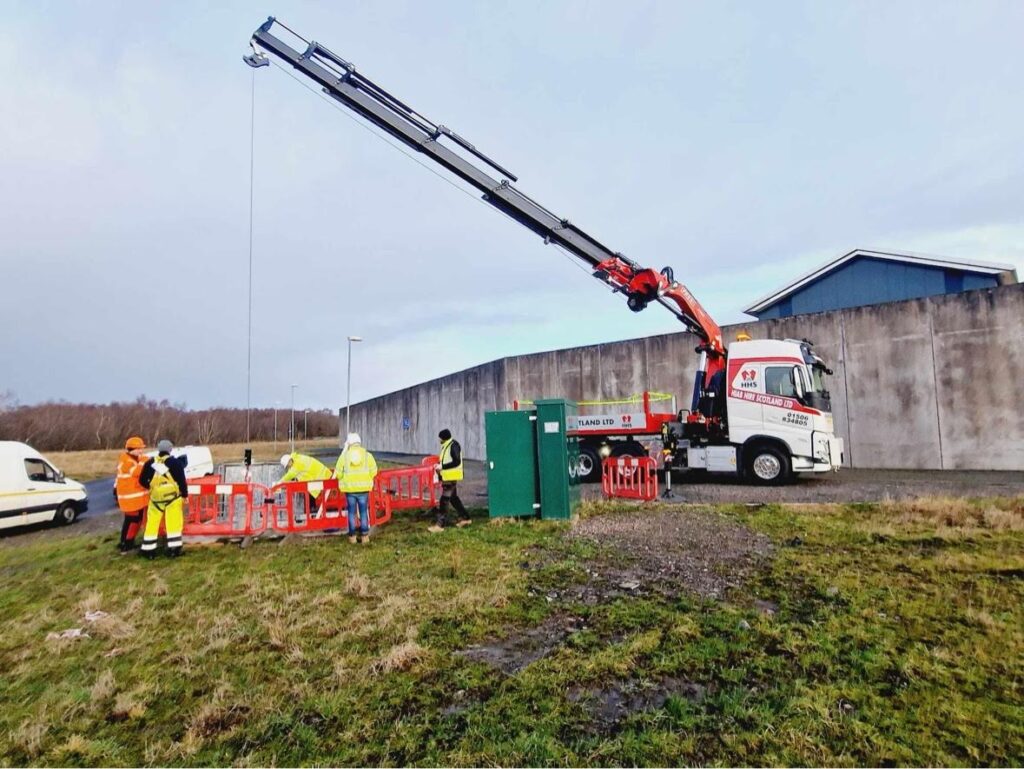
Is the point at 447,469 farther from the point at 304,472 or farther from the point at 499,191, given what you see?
the point at 499,191

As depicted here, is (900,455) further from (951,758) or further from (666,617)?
(951,758)

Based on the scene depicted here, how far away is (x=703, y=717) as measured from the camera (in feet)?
9.91

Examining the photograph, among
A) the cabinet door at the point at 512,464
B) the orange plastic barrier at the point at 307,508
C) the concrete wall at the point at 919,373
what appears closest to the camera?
the orange plastic barrier at the point at 307,508

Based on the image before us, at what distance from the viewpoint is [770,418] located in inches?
471

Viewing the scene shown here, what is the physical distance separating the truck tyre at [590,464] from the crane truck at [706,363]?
6.06 ft

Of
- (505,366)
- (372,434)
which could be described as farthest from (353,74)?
(372,434)

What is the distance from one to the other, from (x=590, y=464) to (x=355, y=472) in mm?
7419

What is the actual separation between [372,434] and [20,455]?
34.6 meters

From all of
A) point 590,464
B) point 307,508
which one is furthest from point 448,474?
point 590,464

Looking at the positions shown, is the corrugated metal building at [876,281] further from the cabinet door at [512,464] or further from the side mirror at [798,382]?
the cabinet door at [512,464]

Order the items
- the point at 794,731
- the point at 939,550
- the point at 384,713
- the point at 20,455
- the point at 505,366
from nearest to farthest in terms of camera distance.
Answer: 1. the point at 794,731
2. the point at 384,713
3. the point at 939,550
4. the point at 20,455
5. the point at 505,366

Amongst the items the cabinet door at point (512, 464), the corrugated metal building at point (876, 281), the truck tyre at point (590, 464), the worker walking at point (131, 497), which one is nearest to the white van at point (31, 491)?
the worker walking at point (131, 497)

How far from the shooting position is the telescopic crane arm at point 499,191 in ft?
32.2

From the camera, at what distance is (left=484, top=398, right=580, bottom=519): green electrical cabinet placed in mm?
8789
